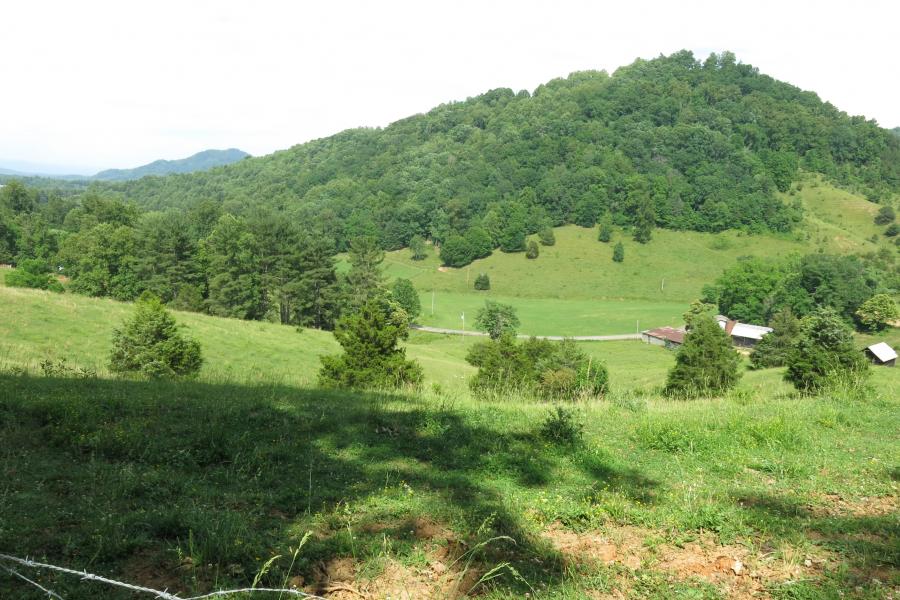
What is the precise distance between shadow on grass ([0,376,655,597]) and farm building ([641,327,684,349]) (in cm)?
7724

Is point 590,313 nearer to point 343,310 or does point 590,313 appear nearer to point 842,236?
point 343,310

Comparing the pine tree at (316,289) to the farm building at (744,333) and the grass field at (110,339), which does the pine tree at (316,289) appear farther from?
the farm building at (744,333)

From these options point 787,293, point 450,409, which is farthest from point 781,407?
point 787,293

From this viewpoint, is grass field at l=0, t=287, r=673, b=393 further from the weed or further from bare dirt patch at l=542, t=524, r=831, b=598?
bare dirt patch at l=542, t=524, r=831, b=598

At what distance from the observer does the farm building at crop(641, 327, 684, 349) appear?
79062 millimetres

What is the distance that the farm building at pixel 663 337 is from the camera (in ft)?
259

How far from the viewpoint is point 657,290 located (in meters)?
117

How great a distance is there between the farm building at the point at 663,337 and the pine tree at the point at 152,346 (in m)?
69.7

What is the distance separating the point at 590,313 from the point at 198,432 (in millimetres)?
98154

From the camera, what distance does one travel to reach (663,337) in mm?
80812

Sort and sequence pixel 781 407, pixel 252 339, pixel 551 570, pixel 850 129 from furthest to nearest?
1. pixel 850 129
2. pixel 252 339
3. pixel 781 407
4. pixel 551 570

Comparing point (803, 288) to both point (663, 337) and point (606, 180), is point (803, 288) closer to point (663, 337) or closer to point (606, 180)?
point (663, 337)

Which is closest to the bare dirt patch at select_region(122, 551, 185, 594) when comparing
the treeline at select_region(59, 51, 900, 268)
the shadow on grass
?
the shadow on grass

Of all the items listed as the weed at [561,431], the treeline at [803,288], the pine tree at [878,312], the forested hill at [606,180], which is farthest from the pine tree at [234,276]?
the pine tree at [878,312]
